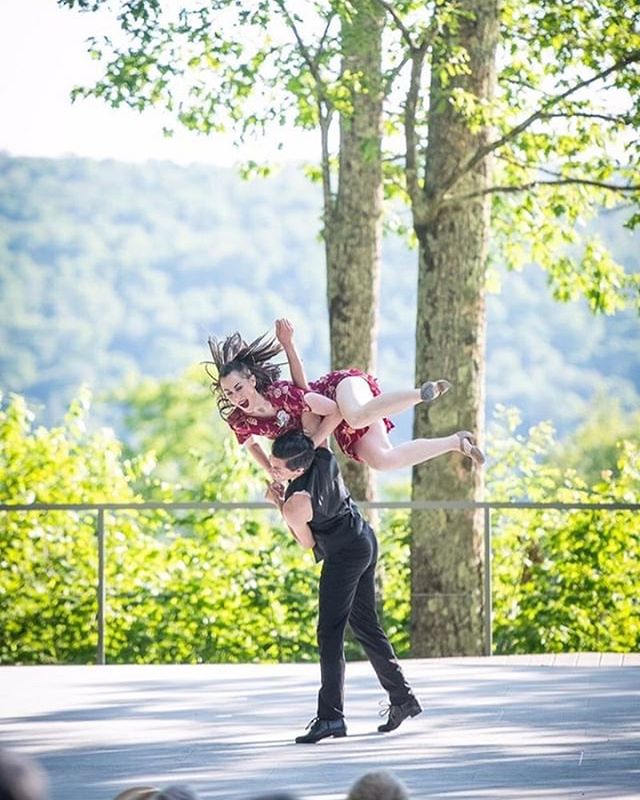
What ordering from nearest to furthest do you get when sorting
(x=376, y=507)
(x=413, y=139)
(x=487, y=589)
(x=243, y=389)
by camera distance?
1. (x=243, y=389)
2. (x=376, y=507)
3. (x=487, y=589)
4. (x=413, y=139)

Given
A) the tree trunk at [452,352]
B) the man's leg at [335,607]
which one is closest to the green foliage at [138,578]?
the tree trunk at [452,352]

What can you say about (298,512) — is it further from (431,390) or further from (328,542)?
(431,390)

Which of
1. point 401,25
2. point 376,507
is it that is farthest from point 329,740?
point 401,25

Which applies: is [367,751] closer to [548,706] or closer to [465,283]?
[548,706]

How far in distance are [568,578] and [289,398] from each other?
23.8ft

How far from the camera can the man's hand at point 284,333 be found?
27.8ft

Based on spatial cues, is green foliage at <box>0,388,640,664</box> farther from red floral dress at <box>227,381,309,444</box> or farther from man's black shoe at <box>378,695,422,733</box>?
red floral dress at <box>227,381,309,444</box>

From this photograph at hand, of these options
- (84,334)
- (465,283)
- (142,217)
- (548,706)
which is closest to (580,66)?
(465,283)

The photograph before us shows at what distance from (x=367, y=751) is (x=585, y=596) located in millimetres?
7119

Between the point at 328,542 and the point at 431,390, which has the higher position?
the point at 431,390

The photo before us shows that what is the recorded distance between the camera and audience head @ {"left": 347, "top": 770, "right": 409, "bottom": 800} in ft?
13.0

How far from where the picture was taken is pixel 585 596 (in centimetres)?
1521

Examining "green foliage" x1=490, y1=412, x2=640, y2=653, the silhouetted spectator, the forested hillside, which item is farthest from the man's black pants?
the forested hillside

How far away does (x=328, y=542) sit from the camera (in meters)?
8.61
